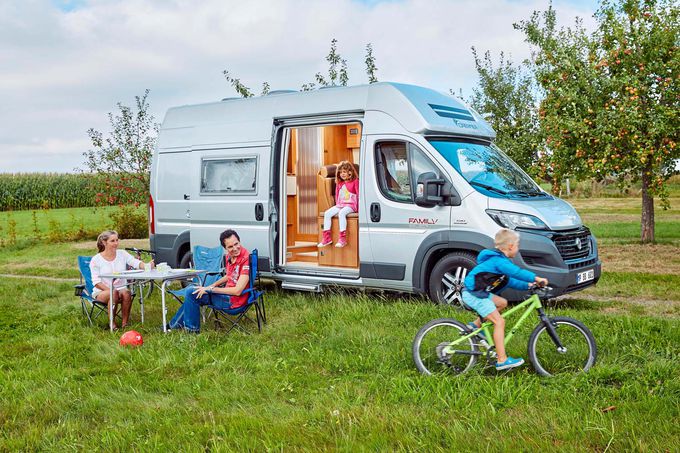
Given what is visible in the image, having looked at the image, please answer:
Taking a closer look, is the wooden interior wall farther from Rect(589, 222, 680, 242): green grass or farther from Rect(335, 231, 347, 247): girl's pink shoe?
Rect(589, 222, 680, 242): green grass

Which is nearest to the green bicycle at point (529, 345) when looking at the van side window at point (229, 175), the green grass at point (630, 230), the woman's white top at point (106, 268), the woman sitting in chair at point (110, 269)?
the woman sitting in chair at point (110, 269)

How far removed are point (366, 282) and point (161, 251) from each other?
3790 mm

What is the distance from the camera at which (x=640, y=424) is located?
Result: 4586mm

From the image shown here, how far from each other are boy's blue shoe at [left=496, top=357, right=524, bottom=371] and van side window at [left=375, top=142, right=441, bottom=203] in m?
3.28

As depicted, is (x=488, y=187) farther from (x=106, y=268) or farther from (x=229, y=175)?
(x=106, y=268)

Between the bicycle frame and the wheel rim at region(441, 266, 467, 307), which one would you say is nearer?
the bicycle frame

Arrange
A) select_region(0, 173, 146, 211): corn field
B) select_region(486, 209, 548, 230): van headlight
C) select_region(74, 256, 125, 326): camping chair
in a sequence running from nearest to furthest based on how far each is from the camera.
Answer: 1. select_region(486, 209, 548, 230): van headlight
2. select_region(74, 256, 125, 326): camping chair
3. select_region(0, 173, 146, 211): corn field

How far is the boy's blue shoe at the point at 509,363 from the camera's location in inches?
223

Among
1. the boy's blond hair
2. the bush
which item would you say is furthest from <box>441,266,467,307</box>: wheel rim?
the bush

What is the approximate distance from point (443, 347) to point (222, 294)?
295 centimetres

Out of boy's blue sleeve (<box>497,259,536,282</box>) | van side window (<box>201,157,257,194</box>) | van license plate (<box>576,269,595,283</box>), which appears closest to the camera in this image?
boy's blue sleeve (<box>497,259,536,282</box>)

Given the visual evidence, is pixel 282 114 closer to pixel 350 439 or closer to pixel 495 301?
pixel 495 301

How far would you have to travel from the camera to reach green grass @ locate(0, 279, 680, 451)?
15.0 feet

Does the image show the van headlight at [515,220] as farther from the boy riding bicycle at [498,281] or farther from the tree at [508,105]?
the tree at [508,105]
